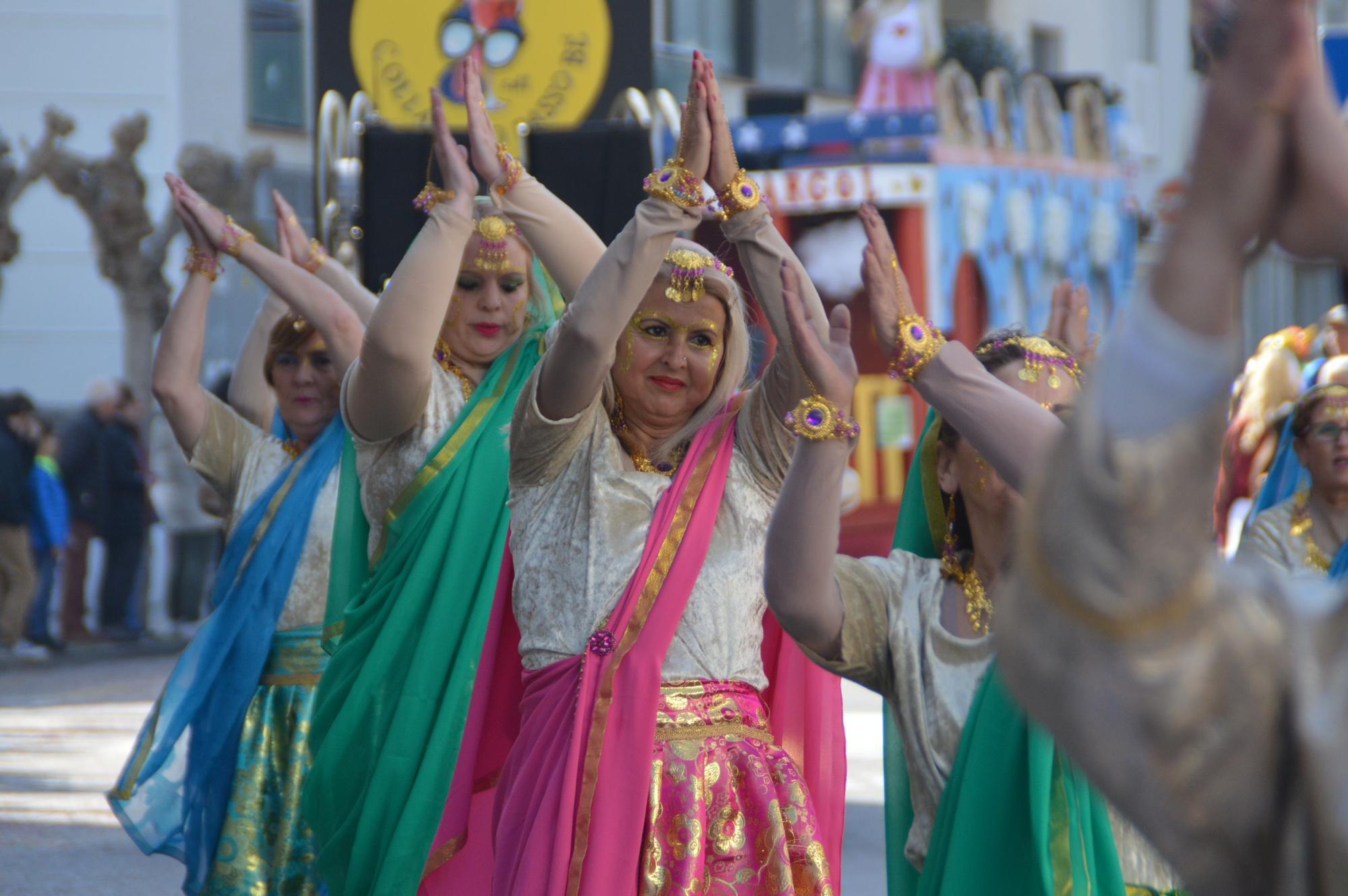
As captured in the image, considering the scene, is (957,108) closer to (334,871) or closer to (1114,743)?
(334,871)

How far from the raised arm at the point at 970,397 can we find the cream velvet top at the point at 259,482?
2.62 m

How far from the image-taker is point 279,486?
15.3ft

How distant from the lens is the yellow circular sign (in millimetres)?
6832

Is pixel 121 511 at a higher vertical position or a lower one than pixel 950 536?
lower

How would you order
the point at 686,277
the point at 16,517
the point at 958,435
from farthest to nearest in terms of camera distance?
1. the point at 16,517
2. the point at 686,277
3. the point at 958,435

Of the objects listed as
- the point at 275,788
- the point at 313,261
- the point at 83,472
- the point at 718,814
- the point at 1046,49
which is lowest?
the point at 275,788

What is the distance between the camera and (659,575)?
9.84ft

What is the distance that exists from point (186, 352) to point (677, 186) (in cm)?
209

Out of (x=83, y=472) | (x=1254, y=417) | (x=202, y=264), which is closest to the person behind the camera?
(x=202, y=264)

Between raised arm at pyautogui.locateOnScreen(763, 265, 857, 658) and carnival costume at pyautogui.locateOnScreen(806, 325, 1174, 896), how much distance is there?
3.3 inches

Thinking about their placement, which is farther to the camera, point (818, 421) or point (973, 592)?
point (973, 592)

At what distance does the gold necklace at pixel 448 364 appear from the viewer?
404 cm

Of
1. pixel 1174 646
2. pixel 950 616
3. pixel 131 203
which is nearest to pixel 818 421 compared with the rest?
pixel 950 616

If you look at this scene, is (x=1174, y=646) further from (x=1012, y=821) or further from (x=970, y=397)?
(x=1012, y=821)
